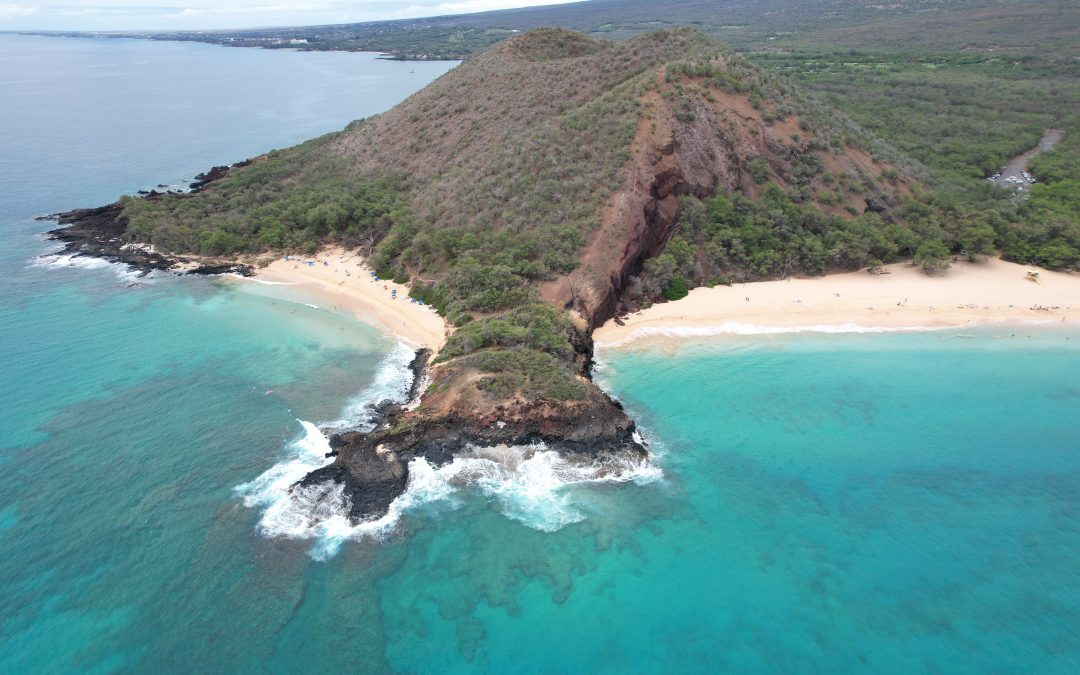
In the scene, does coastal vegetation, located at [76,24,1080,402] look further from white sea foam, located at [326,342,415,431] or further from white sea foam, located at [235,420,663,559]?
white sea foam, located at [235,420,663,559]

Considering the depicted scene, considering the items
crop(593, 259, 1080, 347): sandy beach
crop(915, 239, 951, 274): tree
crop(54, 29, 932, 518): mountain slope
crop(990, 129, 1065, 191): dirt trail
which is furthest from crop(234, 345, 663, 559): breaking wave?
crop(990, 129, 1065, 191): dirt trail

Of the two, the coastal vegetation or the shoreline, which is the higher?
the coastal vegetation

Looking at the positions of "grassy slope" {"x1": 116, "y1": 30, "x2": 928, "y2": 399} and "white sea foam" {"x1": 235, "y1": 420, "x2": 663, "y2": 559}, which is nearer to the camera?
"white sea foam" {"x1": 235, "y1": 420, "x2": 663, "y2": 559}

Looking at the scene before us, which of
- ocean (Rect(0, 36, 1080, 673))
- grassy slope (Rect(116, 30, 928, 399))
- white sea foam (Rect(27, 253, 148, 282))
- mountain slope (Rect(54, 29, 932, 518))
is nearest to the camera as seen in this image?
ocean (Rect(0, 36, 1080, 673))

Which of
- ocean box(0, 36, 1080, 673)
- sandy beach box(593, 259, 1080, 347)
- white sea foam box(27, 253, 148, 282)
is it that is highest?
sandy beach box(593, 259, 1080, 347)

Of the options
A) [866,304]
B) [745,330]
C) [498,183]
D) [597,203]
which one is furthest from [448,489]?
[866,304]

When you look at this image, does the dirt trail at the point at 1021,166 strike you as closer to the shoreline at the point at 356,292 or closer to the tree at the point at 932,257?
the tree at the point at 932,257

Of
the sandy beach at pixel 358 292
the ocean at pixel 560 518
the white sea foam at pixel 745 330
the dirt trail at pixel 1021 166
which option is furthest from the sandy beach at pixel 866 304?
the dirt trail at pixel 1021 166
